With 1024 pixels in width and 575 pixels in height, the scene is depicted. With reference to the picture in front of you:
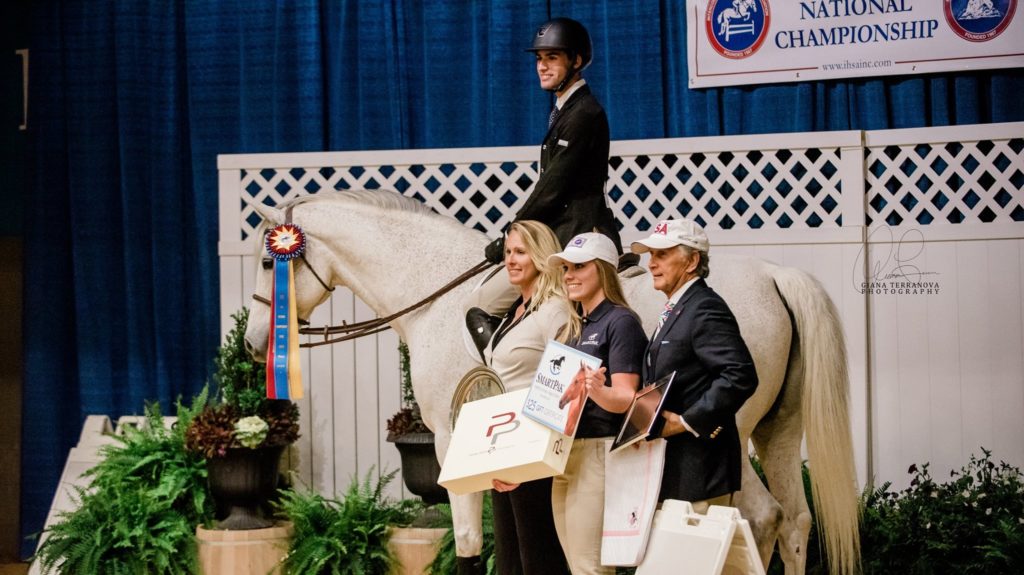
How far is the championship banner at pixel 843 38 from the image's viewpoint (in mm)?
5293

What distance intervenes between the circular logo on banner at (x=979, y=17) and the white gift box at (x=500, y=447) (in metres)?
3.55

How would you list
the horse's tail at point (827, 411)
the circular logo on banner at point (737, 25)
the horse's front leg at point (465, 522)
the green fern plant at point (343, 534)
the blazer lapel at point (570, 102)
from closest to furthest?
the horse's tail at point (827, 411) < the blazer lapel at point (570, 102) < the horse's front leg at point (465, 522) < the green fern plant at point (343, 534) < the circular logo on banner at point (737, 25)

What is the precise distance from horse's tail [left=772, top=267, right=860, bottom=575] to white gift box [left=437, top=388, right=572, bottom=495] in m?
1.10

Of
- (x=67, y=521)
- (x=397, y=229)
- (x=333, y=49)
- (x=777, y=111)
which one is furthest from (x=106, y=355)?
(x=777, y=111)

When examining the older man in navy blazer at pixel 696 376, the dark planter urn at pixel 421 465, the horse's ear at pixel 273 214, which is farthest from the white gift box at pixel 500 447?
the dark planter urn at pixel 421 465

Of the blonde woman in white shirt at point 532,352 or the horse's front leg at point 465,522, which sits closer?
the blonde woman in white shirt at point 532,352

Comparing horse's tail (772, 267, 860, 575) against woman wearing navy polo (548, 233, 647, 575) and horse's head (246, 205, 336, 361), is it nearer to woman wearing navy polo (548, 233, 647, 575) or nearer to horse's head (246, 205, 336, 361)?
woman wearing navy polo (548, 233, 647, 575)

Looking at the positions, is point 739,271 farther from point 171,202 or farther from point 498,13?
point 171,202

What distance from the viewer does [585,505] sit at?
9.36 ft

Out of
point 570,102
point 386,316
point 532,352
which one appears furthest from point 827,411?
point 386,316

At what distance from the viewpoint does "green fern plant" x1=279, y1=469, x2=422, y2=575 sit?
15.0 feet

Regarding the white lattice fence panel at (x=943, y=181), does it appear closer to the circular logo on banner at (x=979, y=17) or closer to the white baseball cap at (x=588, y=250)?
the circular logo on banner at (x=979, y=17)

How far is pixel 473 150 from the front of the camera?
17.6 feet

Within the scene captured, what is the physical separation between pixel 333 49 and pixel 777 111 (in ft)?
7.83
